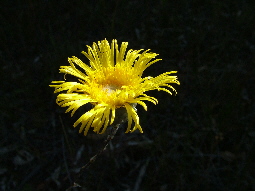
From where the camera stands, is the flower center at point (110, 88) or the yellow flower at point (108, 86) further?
the flower center at point (110, 88)

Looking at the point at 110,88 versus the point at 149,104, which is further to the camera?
the point at 149,104

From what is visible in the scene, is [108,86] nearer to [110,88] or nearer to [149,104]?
[110,88]

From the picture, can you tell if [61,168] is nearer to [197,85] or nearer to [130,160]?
[130,160]

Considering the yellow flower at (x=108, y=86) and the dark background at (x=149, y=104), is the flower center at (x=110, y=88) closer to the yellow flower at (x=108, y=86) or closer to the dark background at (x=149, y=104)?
the yellow flower at (x=108, y=86)

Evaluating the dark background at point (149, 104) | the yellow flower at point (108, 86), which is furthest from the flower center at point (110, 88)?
the dark background at point (149, 104)

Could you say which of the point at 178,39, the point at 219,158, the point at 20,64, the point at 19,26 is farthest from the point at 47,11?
the point at 219,158

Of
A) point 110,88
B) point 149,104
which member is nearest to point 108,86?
point 110,88

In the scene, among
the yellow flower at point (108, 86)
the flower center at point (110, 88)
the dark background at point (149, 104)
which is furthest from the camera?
the dark background at point (149, 104)
